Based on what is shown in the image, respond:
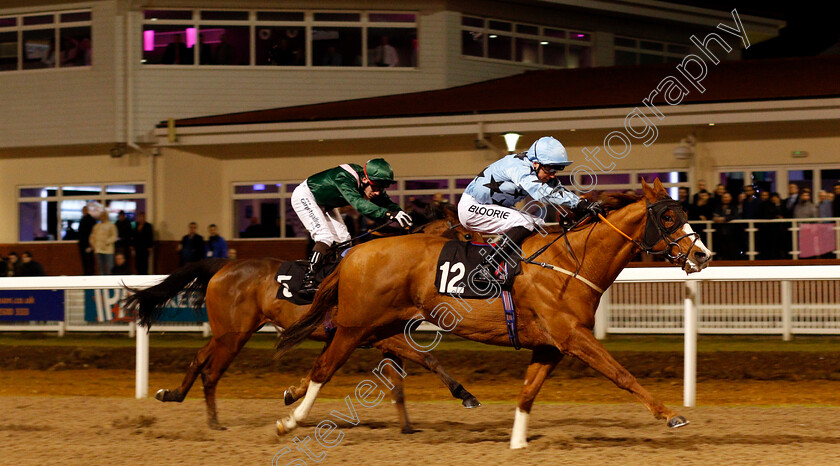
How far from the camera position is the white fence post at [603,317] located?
986 centimetres

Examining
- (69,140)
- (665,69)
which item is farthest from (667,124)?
(69,140)

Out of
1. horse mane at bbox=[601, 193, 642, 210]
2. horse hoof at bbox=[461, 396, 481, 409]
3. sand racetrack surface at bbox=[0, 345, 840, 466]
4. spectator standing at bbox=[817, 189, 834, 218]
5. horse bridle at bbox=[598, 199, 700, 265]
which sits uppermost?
spectator standing at bbox=[817, 189, 834, 218]

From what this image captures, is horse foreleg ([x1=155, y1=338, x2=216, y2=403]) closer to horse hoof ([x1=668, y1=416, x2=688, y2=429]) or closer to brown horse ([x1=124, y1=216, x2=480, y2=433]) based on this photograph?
brown horse ([x1=124, y1=216, x2=480, y2=433])

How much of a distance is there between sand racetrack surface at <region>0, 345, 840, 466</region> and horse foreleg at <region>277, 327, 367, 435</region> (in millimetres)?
141

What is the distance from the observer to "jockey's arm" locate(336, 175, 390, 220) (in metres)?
5.75

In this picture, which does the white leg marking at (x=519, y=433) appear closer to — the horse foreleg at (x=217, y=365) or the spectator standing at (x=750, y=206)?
the horse foreleg at (x=217, y=365)

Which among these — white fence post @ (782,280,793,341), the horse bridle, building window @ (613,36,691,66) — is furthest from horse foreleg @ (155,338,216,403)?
building window @ (613,36,691,66)

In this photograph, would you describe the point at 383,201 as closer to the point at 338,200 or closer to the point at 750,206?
the point at 338,200

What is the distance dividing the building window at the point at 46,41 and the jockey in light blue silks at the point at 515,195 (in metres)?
12.0

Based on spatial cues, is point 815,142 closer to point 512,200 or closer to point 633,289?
point 633,289

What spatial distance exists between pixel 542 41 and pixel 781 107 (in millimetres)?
5942

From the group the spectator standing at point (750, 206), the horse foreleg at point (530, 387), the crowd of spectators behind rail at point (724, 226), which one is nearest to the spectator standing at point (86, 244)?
the crowd of spectators behind rail at point (724, 226)

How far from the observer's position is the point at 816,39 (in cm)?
2070

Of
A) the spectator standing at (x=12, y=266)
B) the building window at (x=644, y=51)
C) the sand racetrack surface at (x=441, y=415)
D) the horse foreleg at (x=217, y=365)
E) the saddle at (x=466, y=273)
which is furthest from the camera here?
the building window at (x=644, y=51)
